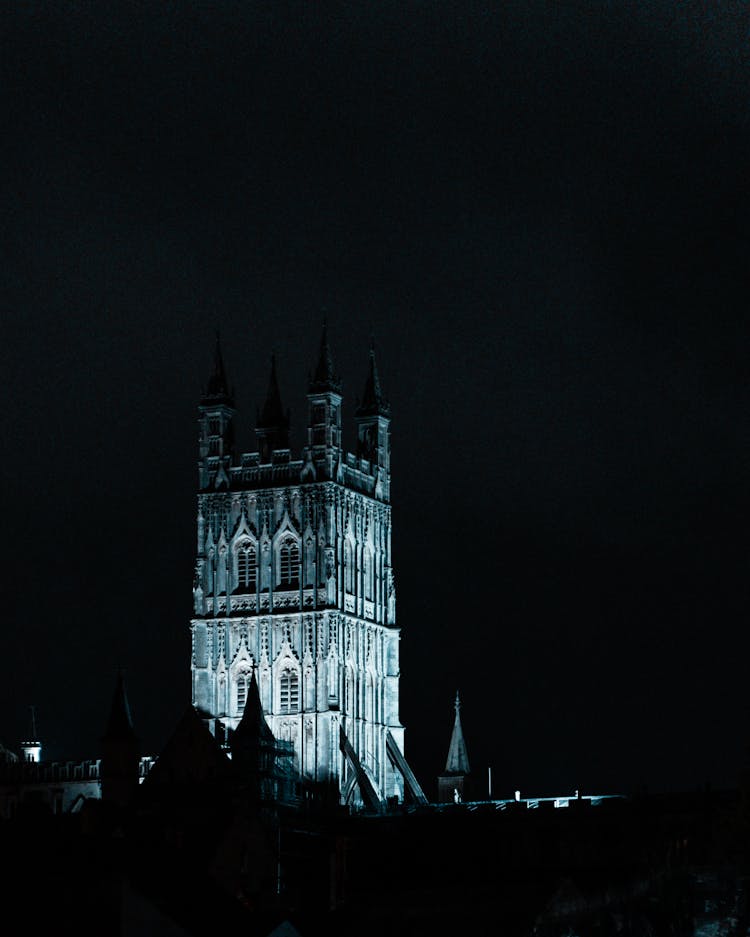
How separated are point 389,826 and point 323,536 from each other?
68.4 feet

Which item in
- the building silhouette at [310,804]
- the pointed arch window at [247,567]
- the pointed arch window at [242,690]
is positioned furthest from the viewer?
the pointed arch window at [247,567]

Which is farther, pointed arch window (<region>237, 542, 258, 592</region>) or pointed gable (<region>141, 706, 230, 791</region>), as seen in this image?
pointed arch window (<region>237, 542, 258, 592</region>)

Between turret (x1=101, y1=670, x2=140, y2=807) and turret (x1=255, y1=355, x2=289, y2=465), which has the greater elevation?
turret (x1=255, y1=355, x2=289, y2=465)

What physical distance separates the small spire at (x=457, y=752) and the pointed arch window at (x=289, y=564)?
14.0m

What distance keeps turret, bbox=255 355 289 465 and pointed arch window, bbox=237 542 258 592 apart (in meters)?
4.92

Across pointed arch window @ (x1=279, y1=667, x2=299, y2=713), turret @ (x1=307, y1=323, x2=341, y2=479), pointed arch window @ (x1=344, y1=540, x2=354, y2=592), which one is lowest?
pointed arch window @ (x1=279, y1=667, x2=299, y2=713)

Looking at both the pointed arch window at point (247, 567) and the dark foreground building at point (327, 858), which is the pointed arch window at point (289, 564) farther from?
the dark foreground building at point (327, 858)

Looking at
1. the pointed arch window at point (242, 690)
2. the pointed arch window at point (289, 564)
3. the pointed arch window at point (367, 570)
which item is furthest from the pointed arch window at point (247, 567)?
the pointed arch window at point (367, 570)

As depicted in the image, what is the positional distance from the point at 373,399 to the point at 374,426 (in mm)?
1760

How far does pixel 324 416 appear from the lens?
159 meters

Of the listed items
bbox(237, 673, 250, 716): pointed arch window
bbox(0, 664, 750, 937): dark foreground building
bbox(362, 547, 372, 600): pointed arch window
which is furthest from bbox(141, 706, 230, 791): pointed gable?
bbox(362, 547, 372, 600): pointed arch window

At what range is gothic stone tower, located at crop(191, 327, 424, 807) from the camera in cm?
15350

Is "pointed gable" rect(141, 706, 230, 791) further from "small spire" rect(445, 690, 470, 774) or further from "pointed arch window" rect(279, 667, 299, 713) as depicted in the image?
Result: "small spire" rect(445, 690, 470, 774)

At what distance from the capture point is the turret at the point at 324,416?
15700 cm
